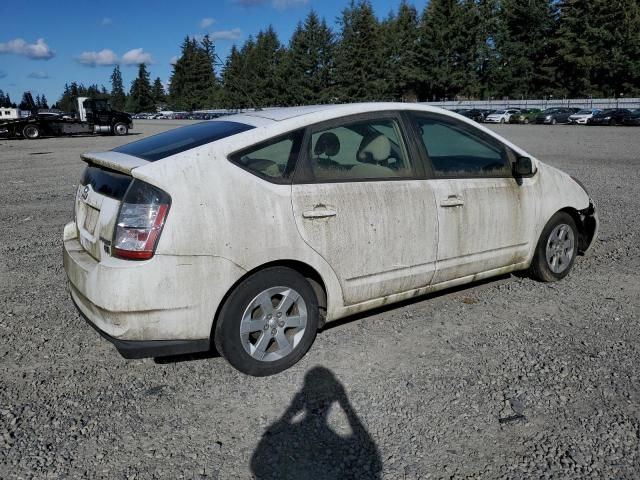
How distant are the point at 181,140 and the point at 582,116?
4507cm

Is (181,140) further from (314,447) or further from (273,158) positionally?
(314,447)

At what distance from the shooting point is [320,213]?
11.4 feet

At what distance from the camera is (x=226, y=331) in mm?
3250

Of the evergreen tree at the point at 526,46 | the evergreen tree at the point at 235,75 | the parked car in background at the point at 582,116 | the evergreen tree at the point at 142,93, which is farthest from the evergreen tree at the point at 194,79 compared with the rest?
the parked car in background at the point at 582,116

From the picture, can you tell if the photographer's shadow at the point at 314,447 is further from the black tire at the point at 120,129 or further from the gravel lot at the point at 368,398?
the black tire at the point at 120,129

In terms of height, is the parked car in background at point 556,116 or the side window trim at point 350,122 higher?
the side window trim at point 350,122

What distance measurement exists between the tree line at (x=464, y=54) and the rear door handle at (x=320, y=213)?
62.5 metres

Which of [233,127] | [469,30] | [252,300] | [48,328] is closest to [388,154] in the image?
[233,127]

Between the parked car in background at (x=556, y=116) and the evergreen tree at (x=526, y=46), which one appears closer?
the parked car in background at (x=556, y=116)

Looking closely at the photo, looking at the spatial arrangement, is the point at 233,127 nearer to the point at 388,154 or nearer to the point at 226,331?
the point at 388,154

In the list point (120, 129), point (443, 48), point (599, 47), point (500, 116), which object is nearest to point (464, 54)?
point (443, 48)

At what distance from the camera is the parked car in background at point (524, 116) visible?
48.0m

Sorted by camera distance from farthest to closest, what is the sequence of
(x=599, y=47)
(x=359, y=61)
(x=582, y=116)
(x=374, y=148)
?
(x=359, y=61) → (x=599, y=47) → (x=582, y=116) → (x=374, y=148)

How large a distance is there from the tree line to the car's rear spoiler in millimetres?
62033
